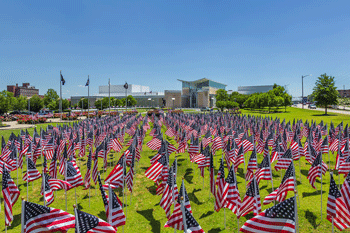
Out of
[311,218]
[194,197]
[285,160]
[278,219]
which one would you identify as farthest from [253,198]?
[285,160]

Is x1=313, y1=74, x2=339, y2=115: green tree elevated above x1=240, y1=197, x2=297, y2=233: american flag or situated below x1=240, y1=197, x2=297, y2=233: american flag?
above

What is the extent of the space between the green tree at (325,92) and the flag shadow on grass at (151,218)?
5068 cm

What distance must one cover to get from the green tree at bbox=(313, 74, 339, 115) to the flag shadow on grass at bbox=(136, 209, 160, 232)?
5068 cm

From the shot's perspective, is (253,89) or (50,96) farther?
(253,89)

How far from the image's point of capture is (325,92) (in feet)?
156

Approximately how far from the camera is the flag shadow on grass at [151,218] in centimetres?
781

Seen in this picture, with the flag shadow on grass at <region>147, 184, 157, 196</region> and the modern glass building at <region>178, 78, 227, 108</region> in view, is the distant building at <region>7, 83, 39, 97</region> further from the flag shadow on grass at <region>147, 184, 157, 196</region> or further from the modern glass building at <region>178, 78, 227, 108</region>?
the flag shadow on grass at <region>147, 184, 157, 196</region>

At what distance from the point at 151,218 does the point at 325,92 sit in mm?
52197

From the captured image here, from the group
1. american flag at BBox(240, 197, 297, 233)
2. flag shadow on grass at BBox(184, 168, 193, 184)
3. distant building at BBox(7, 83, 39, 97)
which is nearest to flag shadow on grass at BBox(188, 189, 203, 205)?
flag shadow on grass at BBox(184, 168, 193, 184)

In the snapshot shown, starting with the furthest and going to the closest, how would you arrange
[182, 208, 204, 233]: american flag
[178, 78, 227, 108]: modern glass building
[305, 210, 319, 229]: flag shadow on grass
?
[178, 78, 227, 108]: modern glass building → [305, 210, 319, 229]: flag shadow on grass → [182, 208, 204, 233]: american flag

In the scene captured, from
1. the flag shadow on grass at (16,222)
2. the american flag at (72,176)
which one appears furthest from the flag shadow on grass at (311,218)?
the flag shadow on grass at (16,222)

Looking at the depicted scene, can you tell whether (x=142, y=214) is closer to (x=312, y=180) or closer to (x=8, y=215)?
(x=8, y=215)

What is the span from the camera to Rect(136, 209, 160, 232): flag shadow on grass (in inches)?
308

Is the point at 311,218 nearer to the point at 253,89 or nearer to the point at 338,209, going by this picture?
the point at 338,209
